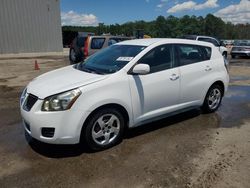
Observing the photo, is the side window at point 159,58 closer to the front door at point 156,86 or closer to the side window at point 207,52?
the front door at point 156,86

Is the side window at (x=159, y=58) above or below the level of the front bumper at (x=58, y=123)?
above

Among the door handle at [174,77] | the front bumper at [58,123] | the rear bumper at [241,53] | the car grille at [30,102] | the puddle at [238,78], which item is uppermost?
the door handle at [174,77]

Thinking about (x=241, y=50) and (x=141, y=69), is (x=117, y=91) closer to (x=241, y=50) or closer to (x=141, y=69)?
(x=141, y=69)

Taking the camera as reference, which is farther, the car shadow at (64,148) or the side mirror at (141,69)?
the side mirror at (141,69)

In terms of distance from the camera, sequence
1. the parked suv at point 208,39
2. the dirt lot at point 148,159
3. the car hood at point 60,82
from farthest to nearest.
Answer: the parked suv at point 208,39 < the car hood at point 60,82 < the dirt lot at point 148,159

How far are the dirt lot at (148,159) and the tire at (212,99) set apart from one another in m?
0.36

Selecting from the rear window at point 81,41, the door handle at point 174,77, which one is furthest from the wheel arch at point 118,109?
the rear window at point 81,41

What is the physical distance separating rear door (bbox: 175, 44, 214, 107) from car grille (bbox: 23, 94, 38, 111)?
2647 millimetres

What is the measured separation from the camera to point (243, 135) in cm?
507

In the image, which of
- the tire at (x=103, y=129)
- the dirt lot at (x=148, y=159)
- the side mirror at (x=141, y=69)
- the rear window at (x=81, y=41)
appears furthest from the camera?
the rear window at (x=81, y=41)

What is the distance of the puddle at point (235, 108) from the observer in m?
5.86

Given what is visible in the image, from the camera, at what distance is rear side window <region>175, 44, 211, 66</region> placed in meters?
5.40

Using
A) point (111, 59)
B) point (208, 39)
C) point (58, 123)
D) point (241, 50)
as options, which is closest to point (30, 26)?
point (208, 39)

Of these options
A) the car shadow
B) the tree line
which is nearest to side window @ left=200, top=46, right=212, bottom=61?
the car shadow
